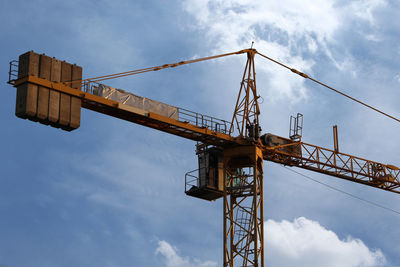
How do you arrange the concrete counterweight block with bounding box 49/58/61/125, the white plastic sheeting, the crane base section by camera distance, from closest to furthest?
1. the crane base section
2. the concrete counterweight block with bounding box 49/58/61/125
3. the white plastic sheeting

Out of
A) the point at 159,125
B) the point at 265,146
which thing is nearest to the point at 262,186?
the point at 265,146

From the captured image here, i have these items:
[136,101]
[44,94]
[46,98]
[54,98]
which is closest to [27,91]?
[44,94]

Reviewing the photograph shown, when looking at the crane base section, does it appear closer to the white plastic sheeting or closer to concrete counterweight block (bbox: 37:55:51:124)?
concrete counterweight block (bbox: 37:55:51:124)

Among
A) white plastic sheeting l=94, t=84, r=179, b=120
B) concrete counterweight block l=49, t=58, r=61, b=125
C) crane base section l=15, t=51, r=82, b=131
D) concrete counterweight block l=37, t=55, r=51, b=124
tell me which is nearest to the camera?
crane base section l=15, t=51, r=82, b=131

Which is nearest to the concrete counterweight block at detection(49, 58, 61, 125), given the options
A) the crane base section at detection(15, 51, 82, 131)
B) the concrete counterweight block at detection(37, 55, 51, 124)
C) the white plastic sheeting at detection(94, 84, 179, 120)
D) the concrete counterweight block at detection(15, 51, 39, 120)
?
the crane base section at detection(15, 51, 82, 131)

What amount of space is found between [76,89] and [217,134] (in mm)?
13882

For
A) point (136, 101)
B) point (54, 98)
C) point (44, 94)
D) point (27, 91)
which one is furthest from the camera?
point (136, 101)

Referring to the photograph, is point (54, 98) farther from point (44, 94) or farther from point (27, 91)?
point (27, 91)

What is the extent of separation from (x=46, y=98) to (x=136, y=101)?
8.84 m

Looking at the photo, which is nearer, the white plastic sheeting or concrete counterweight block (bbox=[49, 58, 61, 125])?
concrete counterweight block (bbox=[49, 58, 61, 125])

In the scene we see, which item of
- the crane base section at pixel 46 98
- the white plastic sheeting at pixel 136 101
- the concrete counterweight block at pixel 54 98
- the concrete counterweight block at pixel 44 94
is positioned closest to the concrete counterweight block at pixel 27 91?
the crane base section at pixel 46 98

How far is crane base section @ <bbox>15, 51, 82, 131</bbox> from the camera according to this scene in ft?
201

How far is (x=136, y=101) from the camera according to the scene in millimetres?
68500

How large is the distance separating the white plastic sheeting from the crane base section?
324 cm
